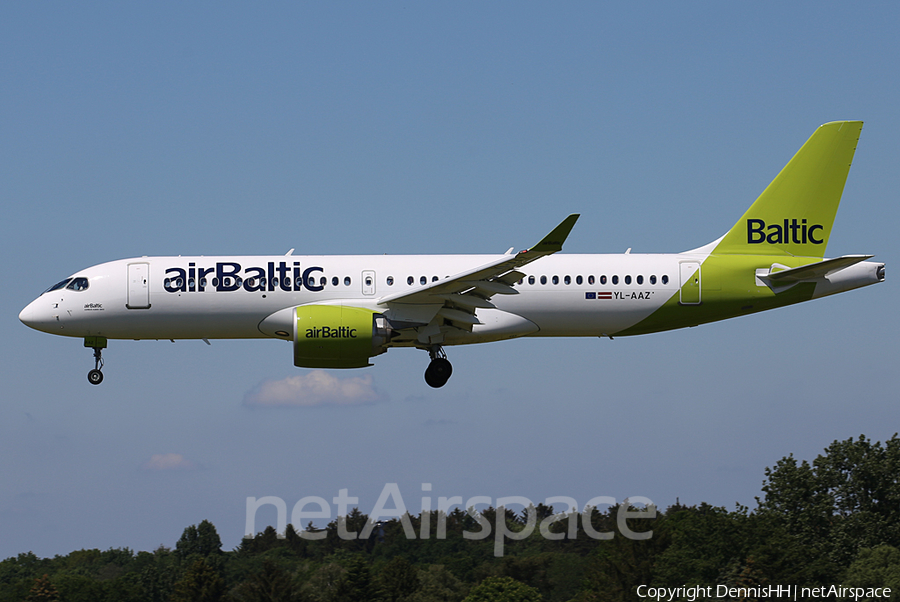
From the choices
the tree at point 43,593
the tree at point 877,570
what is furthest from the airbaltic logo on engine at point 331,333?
the tree at point 43,593

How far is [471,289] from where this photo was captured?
27359 millimetres

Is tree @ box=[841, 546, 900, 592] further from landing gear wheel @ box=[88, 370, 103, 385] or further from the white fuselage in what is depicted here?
landing gear wheel @ box=[88, 370, 103, 385]

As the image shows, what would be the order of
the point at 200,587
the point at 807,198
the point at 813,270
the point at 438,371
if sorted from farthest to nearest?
the point at 200,587
the point at 807,198
the point at 438,371
the point at 813,270

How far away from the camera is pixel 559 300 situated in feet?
95.1

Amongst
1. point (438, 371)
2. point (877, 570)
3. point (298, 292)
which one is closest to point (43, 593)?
point (298, 292)

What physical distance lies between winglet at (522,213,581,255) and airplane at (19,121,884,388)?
4039 mm

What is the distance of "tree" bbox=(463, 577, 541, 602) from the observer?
221ft

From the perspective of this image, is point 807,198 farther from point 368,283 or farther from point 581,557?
point 581,557

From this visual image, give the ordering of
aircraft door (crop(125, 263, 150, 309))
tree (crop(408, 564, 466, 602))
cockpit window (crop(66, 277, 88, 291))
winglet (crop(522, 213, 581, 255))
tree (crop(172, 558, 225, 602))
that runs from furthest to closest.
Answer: tree (crop(172, 558, 225, 602)), tree (crop(408, 564, 466, 602)), cockpit window (crop(66, 277, 88, 291)), aircraft door (crop(125, 263, 150, 309)), winglet (crop(522, 213, 581, 255))

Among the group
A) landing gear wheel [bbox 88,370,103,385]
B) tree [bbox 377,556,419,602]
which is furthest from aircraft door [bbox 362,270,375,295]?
tree [bbox 377,556,419,602]

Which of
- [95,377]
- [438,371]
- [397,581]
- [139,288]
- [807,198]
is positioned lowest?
[397,581]

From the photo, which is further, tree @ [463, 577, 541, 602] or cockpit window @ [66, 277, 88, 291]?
tree @ [463, 577, 541, 602]

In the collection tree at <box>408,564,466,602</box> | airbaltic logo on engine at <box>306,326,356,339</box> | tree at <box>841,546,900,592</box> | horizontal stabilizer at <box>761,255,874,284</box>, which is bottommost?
tree at <box>408,564,466,602</box>

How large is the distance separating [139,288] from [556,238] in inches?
504
